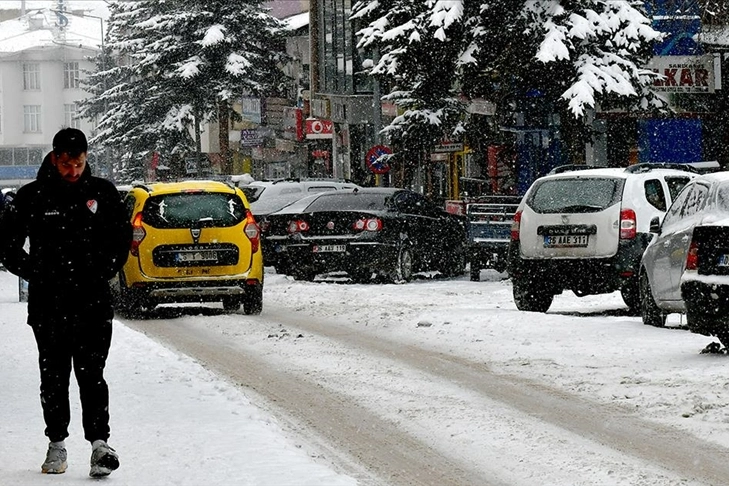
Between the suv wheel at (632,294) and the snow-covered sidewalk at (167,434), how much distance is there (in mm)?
6861

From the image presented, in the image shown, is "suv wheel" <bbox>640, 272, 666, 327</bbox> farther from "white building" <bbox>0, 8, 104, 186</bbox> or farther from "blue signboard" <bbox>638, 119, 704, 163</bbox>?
"white building" <bbox>0, 8, 104, 186</bbox>

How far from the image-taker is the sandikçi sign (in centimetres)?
3550

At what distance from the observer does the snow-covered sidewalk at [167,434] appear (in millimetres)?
7617

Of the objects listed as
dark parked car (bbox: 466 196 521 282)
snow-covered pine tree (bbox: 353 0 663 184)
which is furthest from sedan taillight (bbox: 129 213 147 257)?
snow-covered pine tree (bbox: 353 0 663 184)

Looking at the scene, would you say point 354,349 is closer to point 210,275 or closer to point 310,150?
point 210,275

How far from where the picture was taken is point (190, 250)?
1875 centimetres

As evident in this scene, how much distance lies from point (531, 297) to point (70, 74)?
472ft

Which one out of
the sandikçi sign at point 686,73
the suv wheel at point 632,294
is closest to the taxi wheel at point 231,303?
the suv wheel at point 632,294

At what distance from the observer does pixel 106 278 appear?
7.68m

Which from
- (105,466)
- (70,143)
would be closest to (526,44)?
(70,143)

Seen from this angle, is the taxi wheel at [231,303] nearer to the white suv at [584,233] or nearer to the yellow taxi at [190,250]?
the yellow taxi at [190,250]

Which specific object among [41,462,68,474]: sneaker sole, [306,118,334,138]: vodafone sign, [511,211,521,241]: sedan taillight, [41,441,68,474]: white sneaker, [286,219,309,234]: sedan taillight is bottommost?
[41,462,68,474]: sneaker sole

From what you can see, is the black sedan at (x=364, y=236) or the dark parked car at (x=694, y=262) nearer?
the dark parked car at (x=694, y=262)

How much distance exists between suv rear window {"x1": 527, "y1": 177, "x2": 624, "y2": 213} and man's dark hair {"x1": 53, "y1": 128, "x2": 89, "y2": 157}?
11491 millimetres
